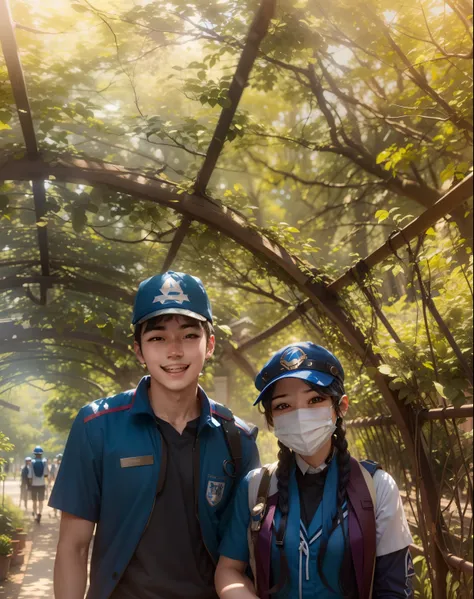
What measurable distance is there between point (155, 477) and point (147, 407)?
0.89ft

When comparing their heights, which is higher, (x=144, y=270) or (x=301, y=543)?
(x=144, y=270)

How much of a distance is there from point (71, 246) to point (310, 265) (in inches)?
170

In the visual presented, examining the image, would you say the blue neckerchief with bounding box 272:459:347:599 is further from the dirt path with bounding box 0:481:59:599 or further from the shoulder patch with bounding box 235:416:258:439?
the dirt path with bounding box 0:481:59:599

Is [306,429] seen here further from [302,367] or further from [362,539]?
[362,539]

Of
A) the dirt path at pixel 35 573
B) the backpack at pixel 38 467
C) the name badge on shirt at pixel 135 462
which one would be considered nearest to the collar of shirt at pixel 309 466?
the name badge on shirt at pixel 135 462

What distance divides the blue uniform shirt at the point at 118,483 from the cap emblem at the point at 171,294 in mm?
394

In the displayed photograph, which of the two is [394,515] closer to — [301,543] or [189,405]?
[301,543]

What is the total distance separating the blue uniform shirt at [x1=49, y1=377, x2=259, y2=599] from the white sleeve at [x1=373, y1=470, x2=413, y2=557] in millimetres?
539

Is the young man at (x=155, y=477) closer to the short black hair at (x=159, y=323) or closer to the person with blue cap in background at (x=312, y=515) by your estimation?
the short black hair at (x=159, y=323)

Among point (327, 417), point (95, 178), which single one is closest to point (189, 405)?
point (327, 417)

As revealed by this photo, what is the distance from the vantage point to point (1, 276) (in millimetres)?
8992

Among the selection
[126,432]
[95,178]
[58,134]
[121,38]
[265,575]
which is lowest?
[265,575]

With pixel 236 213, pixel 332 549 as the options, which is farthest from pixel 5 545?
pixel 332 549

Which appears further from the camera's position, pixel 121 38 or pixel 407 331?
pixel 121 38
